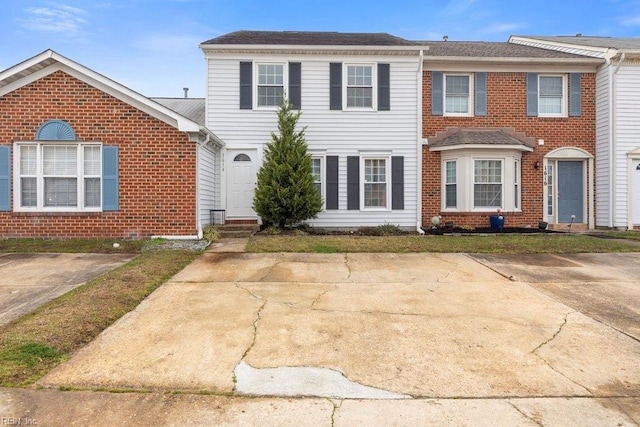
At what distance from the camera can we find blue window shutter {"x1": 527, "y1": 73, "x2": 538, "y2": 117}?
13461 mm

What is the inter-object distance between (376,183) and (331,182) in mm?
1512

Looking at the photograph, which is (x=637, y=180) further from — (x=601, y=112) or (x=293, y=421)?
(x=293, y=421)

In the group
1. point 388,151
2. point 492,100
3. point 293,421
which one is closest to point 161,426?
point 293,421

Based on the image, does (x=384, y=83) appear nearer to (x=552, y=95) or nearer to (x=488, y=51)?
(x=488, y=51)

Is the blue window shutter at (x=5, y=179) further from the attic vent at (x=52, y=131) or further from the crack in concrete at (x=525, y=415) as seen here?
the crack in concrete at (x=525, y=415)

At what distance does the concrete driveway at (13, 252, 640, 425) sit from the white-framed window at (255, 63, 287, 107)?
7.86 metres

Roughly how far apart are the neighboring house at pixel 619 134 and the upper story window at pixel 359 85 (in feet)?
25.2

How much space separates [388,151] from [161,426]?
11.4m

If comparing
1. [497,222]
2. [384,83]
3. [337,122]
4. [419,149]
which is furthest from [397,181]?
[497,222]

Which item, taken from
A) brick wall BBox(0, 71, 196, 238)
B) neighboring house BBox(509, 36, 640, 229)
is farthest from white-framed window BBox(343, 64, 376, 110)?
neighboring house BBox(509, 36, 640, 229)

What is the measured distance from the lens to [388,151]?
12953 millimetres

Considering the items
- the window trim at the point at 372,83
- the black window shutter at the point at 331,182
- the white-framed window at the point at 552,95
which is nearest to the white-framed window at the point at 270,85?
the window trim at the point at 372,83

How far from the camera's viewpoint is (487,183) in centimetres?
1297

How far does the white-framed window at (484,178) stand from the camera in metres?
12.8
